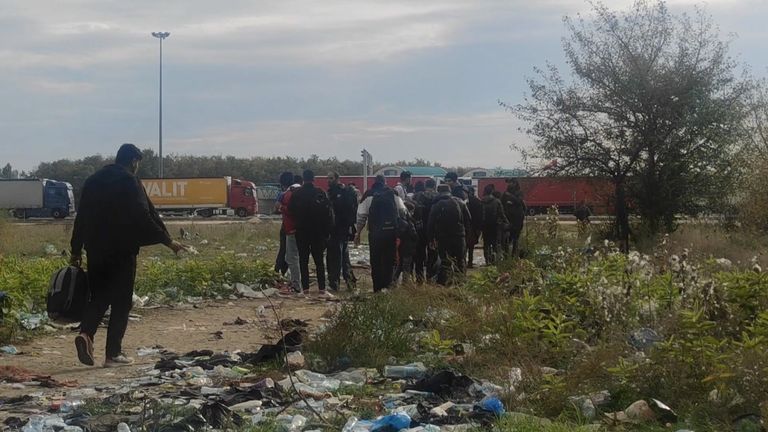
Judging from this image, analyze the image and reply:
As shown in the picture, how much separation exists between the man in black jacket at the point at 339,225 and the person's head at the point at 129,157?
19.1 feet

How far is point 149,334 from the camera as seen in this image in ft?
35.1

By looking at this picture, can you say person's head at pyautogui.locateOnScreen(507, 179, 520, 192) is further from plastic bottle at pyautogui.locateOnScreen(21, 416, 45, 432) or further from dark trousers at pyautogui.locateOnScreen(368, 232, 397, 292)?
plastic bottle at pyautogui.locateOnScreen(21, 416, 45, 432)

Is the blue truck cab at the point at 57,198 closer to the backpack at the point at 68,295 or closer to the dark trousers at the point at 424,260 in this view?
the dark trousers at the point at 424,260

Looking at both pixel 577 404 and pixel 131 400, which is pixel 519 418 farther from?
pixel 131 400

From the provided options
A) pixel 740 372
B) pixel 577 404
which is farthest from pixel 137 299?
pixel 740 372

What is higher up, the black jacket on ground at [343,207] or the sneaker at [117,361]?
the black jacket on ground at [343,207]

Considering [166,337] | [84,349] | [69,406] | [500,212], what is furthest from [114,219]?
[500,212]

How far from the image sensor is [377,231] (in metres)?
13.1

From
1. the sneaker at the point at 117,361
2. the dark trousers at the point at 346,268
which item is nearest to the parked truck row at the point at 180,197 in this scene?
the dark trousers at the point at 346,268

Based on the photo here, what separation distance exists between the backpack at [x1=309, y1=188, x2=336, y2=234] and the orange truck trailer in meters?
50.6

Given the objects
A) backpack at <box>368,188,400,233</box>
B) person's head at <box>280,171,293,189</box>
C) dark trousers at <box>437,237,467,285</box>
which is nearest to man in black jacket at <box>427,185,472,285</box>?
dark trousers at <box>437,237,467,285</box>

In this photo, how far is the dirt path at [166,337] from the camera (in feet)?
26.9

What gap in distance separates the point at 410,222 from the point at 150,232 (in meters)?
5.34

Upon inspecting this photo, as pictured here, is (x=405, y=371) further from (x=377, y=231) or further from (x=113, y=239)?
(x=377, y=231)
